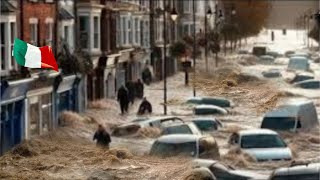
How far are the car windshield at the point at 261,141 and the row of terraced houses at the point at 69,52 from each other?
232 inches

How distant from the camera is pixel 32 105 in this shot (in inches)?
1112

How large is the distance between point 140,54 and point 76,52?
18638 mm

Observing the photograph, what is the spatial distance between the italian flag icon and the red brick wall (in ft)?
74.3

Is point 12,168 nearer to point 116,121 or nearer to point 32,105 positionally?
point 32,105

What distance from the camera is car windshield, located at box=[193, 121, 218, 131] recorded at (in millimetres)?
29969

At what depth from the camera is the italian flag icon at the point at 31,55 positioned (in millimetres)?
5488

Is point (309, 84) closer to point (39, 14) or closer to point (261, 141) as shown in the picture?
point (39, 14)

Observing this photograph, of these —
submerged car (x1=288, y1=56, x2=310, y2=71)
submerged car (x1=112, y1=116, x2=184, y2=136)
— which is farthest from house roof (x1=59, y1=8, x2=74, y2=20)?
submerged car (x1=288, y1=56, x2=310, y2=71)

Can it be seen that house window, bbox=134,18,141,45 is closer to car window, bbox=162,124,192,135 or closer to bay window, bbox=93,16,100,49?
bay window, bbox=93,16,100,49

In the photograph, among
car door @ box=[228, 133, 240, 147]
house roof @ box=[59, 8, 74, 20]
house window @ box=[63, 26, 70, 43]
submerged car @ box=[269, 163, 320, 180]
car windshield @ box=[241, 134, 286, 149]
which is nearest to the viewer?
submerged car @ box=[269, 163, 320, 180]

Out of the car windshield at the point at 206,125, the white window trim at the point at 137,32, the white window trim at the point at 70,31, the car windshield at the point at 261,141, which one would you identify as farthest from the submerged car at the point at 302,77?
the car windshield at the point at 261,141

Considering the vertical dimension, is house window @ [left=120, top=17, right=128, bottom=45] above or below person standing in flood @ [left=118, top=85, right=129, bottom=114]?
above

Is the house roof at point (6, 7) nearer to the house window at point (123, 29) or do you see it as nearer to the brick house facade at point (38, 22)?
the brick house facade at point (38, 22)

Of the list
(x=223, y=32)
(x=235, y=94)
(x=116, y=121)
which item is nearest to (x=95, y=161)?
A: (x=235, y=94)
